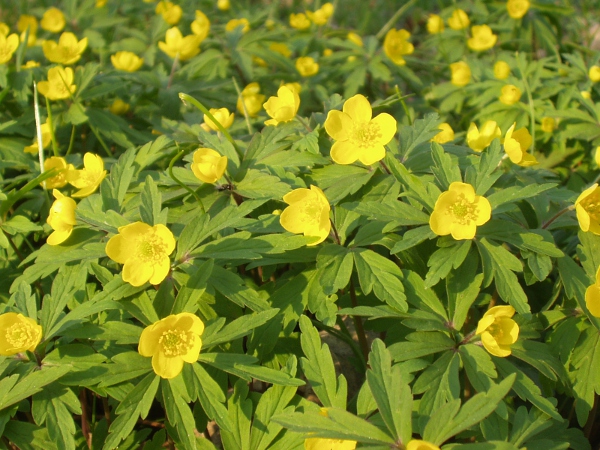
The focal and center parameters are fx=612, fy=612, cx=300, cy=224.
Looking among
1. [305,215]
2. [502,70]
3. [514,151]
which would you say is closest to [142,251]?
[305,215]

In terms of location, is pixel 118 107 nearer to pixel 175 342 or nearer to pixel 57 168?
pixel 57 168

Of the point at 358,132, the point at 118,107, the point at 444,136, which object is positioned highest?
the point at 358,132

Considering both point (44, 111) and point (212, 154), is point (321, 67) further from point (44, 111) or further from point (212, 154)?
point (212, 154)

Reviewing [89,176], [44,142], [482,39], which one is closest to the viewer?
[89,176]

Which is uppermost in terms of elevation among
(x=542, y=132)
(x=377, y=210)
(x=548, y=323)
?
(x=377, y=210)

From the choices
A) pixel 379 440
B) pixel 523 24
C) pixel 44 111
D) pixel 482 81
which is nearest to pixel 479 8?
pixel 523 24

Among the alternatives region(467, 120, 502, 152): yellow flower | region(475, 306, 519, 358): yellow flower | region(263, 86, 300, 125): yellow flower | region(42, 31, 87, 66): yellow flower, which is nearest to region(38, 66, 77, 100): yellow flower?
region(42, 31, 87, 66): yellow flower

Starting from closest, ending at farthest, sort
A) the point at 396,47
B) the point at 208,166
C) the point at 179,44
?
the point at 208,166 → the point at 179,44 → the point at 396,47
